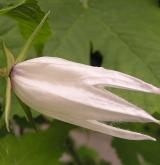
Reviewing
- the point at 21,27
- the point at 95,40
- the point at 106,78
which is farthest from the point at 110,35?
the point at 106,78

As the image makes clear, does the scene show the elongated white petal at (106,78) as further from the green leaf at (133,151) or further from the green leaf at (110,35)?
the green leaf at (133,151)

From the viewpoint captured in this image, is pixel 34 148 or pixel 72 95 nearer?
pixel 72 95

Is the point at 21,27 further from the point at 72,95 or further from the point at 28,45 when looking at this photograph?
the point at 72,95

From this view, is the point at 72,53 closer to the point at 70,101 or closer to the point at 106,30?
the point at 106,30

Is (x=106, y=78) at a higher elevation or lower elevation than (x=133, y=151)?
higher

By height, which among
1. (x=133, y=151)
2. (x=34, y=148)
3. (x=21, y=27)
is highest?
(x=21, y=27)

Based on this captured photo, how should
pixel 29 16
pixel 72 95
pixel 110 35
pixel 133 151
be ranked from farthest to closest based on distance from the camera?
pixel 133 151
pixel 110 35
pixel 29 16
pixel 72 95
